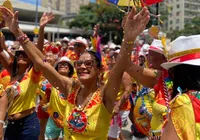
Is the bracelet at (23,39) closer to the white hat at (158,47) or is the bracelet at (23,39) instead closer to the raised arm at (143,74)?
the raised arm at (143,74)

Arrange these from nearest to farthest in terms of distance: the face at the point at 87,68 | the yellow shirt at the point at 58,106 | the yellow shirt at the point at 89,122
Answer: the yellow shirt at the point at 89,122
the face at the point at 87,68
the yellow shirt at the point at 58,106

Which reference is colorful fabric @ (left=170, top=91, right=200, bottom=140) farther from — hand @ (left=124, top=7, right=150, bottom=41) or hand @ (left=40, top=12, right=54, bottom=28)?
hand @ (left=40, top=12, right=54, bottom=28)

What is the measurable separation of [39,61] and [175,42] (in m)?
1.45

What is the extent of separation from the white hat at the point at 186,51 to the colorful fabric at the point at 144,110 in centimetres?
217

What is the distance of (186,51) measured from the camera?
5.40 ft

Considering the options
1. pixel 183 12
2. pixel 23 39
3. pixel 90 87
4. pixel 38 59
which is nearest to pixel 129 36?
pixel 90 87

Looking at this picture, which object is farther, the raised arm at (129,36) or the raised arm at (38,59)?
the raised arm at (38,59)

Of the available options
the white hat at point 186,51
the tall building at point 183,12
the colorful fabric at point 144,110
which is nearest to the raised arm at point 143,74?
the colorful fabric at point 144,110

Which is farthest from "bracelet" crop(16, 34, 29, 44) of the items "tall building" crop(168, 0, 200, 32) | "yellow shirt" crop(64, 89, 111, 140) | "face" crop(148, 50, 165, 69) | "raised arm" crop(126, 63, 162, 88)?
"tall building" crop(168, 0, 200, 32)

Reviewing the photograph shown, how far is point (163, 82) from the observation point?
3.08 metres

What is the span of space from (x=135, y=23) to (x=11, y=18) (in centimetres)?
132

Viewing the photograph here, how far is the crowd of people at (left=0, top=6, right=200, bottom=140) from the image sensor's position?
1.62m

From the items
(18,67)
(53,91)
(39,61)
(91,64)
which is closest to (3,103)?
(39,61)

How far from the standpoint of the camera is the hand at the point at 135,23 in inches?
83.4
